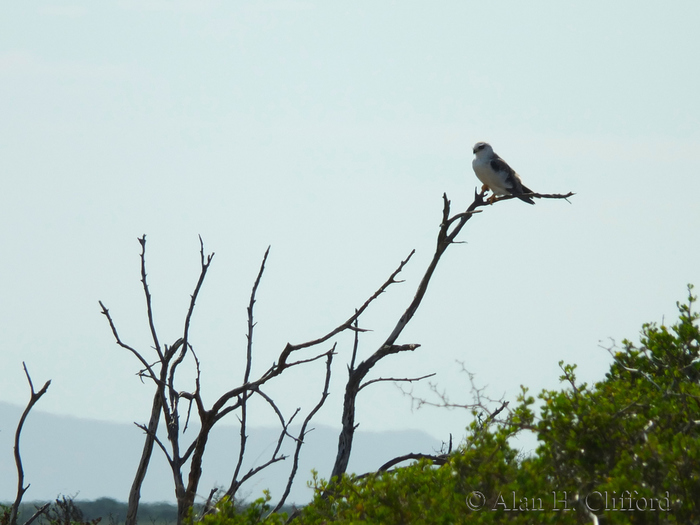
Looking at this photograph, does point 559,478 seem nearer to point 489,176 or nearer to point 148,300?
point 148,300

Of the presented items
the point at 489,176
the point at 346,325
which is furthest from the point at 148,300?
the point at 489,176

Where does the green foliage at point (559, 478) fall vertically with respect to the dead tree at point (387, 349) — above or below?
below

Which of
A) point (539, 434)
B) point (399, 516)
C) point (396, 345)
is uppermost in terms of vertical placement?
point (396, 345)

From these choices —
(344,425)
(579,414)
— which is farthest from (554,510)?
(344,425)

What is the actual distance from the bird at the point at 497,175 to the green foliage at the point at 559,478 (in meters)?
6.49

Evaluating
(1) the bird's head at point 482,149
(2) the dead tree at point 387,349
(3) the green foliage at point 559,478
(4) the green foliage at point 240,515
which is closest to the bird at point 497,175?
(1) the bird's head at point 482,149

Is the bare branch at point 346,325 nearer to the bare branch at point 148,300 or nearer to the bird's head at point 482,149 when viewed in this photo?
the bare branch at point 148,300

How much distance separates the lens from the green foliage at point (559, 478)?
12.6 feet

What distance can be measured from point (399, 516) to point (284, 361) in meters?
1.56

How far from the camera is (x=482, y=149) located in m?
12.1

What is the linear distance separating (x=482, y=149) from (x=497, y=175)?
2.74 feet

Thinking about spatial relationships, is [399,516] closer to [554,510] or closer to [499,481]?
[499,481]

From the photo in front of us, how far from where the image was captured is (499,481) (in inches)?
164

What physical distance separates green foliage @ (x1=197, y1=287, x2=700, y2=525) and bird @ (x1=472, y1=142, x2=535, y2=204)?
649cm
